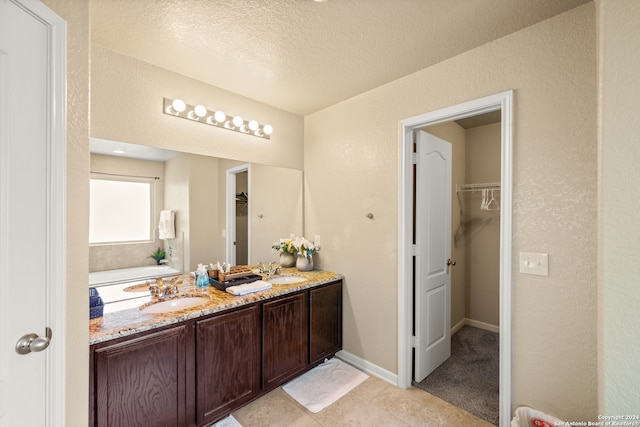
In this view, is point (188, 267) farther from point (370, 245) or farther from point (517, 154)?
point (517, 154)

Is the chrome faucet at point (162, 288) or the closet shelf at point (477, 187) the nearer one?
the chrome faucet at point (162, 288)

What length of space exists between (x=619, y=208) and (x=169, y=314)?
2070 millimetres

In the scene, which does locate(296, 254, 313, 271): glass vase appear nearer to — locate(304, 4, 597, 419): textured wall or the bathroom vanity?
the bathroom vanity

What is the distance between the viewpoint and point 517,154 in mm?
1625

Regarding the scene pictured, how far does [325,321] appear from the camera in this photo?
2.47m

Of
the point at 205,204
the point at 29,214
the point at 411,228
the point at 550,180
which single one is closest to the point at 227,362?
the point at 205,204

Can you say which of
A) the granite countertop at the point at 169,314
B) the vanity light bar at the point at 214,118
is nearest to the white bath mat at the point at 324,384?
the granite countertop at the point at 169,314

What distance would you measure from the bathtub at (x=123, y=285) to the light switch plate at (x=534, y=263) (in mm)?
2346

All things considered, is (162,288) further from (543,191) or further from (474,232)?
(474,232)

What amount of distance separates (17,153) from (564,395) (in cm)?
270

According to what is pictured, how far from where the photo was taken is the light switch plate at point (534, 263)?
5.05 feet

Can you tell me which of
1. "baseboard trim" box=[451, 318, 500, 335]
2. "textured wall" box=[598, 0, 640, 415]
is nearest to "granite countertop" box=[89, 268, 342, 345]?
"textured wall" box=[598, 0, 640, 415]

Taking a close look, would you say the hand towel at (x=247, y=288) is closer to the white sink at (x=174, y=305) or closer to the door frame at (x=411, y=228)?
the white sink at (x=174, y=305)

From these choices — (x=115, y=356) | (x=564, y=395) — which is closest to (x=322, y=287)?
(x=115, y=356)
